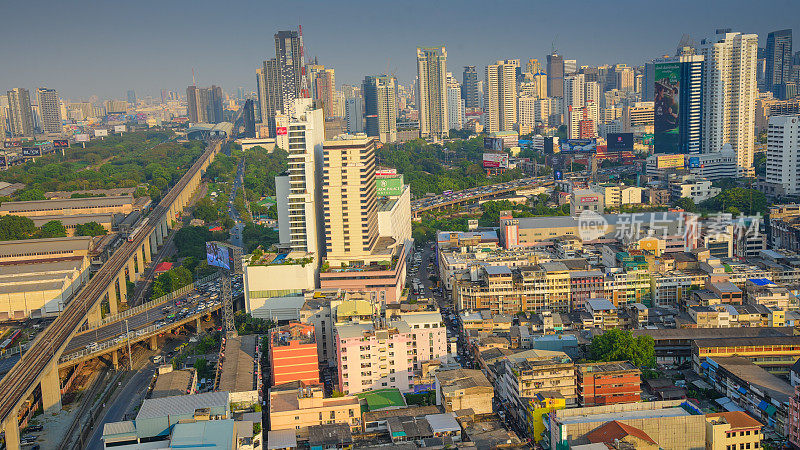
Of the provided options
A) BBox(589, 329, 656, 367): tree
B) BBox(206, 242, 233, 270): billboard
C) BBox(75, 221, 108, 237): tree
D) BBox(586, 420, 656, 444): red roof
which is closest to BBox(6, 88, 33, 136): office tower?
BBox(75, 221, 108, 237): tree

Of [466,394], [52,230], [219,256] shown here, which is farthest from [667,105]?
[466,394]

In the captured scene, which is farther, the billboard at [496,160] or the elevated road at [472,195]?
the billboard at [496,160]

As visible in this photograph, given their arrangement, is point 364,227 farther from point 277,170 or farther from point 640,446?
point 277,170

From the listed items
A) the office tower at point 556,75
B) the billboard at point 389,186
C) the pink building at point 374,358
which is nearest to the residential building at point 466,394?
the pink building at point 374,358

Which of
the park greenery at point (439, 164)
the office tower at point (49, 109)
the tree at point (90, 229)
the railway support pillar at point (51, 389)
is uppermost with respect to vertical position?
the office tower at point (49, 109)

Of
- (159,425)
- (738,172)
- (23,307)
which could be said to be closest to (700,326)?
(159,425)

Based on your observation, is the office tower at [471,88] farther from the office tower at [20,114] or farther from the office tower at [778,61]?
the office tower at [20,114]

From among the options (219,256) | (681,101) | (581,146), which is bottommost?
(219,256)

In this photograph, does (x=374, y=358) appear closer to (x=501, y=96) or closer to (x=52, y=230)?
(x=52, y=230)
